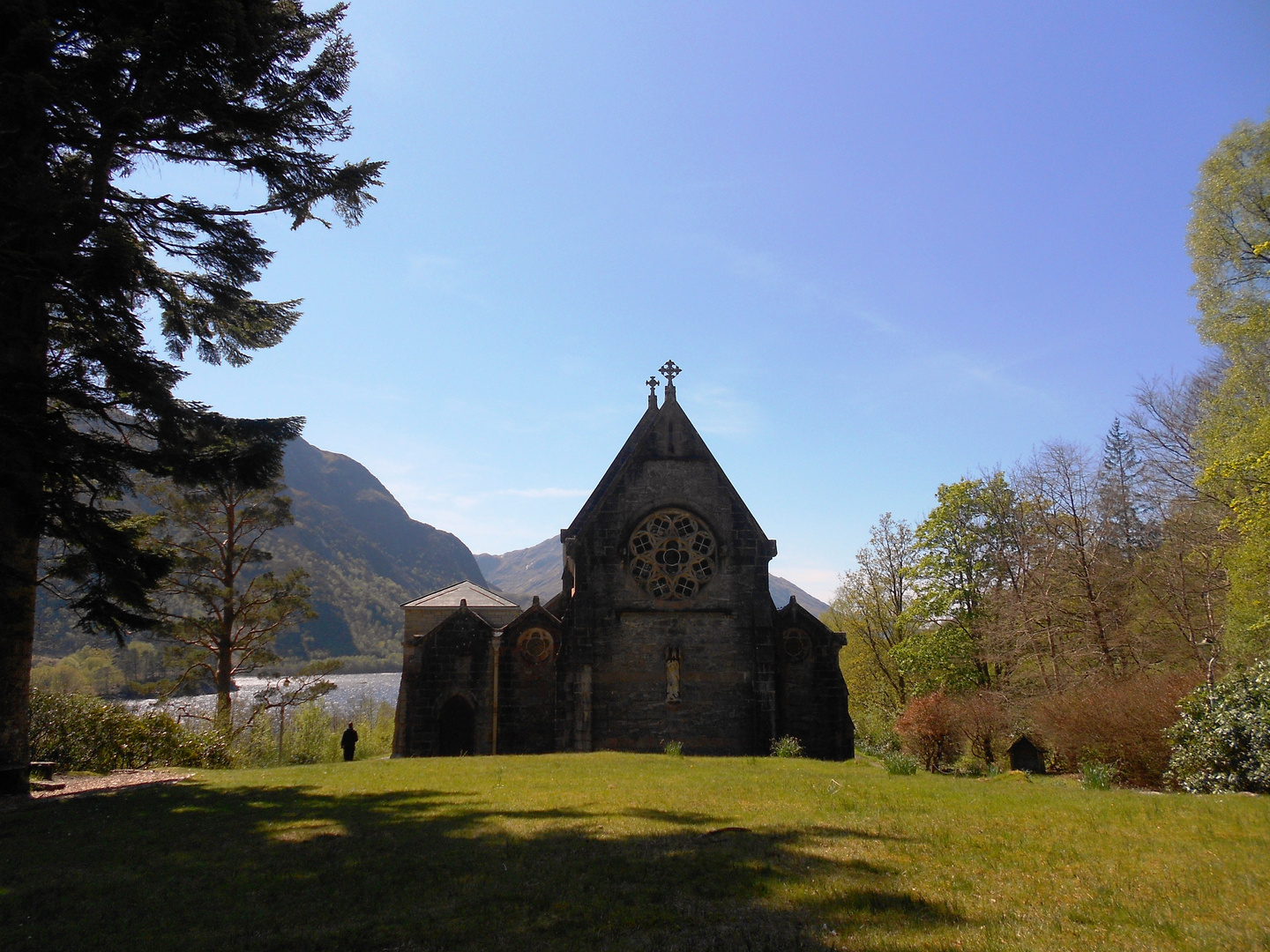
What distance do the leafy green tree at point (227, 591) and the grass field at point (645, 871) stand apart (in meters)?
17.9

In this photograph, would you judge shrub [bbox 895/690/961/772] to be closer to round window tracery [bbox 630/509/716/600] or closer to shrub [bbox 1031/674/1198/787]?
shrub [bbox 1031/674/1198/787]

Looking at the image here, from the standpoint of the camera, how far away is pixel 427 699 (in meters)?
21.7

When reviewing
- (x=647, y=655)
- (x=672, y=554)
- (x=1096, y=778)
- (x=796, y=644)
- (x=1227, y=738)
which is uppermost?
(x=672, y=554)

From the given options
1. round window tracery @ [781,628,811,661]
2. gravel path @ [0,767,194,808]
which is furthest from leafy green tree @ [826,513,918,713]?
gravel path @ [0,767,194,808]

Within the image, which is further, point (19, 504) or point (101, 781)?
point (101, 781)

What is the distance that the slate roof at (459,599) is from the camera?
114 feet

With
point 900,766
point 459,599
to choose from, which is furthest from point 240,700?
point 900,766

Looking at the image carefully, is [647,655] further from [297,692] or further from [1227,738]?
[297,692]

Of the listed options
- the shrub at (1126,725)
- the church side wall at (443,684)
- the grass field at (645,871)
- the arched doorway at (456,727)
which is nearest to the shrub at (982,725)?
the shrub at (1126,725)

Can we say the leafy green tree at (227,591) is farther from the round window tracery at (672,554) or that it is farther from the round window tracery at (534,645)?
the round window tracery at (672,554)

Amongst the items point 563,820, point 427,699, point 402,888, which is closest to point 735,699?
point 427,699

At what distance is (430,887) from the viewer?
6398 mm

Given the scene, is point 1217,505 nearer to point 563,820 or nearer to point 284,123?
point 563,820

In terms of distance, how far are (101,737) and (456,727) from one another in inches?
337
